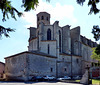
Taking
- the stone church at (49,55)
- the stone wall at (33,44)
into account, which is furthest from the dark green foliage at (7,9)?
the stone wall at (33,44)

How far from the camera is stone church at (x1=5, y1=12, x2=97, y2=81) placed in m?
31.8

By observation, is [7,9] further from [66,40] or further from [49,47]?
[66,40]

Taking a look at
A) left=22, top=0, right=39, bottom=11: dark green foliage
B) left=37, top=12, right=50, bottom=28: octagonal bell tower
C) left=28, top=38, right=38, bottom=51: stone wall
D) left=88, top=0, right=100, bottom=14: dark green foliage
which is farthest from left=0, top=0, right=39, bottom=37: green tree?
left=37, top=12, right=50, bottom=28: octagonal bell tower

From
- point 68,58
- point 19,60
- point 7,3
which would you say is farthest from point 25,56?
point 7,3

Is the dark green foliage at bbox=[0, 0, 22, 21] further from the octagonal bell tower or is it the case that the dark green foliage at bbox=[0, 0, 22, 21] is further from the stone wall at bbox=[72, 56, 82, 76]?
the octagonal bell tower

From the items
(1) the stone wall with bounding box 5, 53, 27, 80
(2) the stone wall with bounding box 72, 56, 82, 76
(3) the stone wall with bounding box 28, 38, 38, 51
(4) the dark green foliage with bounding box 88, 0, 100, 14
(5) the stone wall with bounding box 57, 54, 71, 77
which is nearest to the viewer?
(4) the dark green foliage with bounding box 88, 0, 100, 14

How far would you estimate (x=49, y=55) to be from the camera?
36594 millimetres

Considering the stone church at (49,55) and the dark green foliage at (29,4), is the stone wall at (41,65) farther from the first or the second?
the dark green foliage at (29,4)

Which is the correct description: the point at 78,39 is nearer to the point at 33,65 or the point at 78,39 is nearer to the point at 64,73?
the point at 64,73

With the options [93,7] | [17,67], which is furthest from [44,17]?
[93,7]

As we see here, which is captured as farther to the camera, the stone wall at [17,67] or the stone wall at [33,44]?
the stone wall at [33,44]

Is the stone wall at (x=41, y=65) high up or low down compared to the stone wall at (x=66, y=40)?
down

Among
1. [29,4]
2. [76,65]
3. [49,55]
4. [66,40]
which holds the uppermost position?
[66,40]

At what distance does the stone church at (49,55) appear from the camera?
31.8 m
